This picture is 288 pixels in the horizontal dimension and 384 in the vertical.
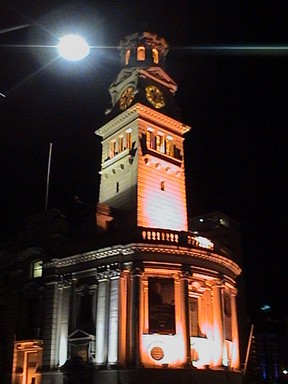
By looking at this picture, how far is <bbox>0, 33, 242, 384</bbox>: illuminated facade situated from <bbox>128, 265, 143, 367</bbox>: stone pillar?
0.22 feet

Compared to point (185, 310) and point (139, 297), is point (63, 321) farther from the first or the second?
point (185, 310)

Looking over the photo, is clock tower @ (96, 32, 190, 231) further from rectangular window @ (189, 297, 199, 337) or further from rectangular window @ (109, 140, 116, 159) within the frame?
rectangular window @ (189, 297, 199, 337)

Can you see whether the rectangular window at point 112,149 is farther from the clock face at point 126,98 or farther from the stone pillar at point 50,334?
the stone pillar at point 50,334

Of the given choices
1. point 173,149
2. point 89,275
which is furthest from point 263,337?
point 89,275

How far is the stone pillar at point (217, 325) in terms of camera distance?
1475 inches

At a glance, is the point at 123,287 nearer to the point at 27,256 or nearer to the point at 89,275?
the point at 89,275

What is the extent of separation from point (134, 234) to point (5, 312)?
1600 cm

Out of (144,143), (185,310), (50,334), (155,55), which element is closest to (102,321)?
(50,334)

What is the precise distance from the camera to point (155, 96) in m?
49.1

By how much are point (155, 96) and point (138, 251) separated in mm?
18869

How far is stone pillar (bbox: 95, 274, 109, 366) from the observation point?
116 feet

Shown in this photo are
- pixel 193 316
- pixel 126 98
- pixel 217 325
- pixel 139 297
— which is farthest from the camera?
pixel 126 98

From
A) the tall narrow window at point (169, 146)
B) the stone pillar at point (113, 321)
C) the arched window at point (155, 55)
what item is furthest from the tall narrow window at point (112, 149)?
the stone pillar at point (113, 321)

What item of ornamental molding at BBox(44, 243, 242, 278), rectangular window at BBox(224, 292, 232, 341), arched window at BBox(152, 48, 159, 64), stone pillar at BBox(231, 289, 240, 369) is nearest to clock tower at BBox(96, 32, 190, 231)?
arched window at BBox(152, 48, 159, 64)
